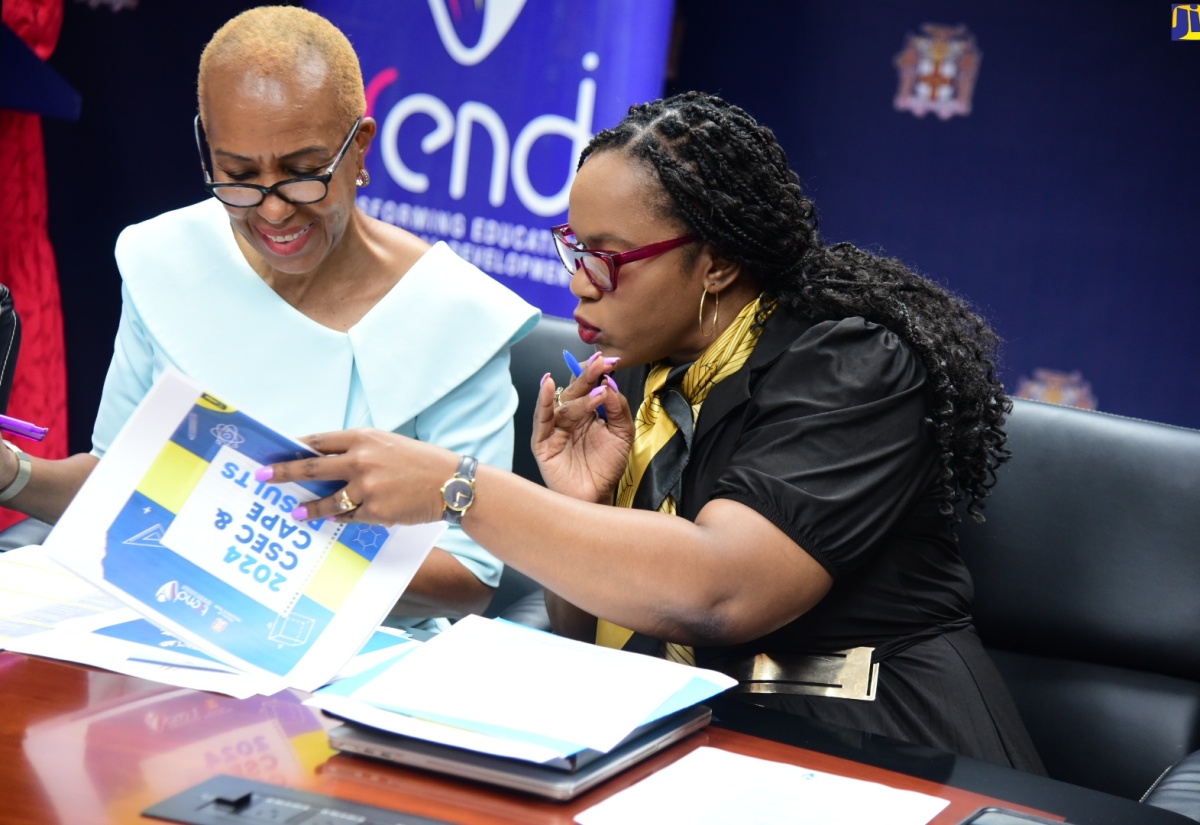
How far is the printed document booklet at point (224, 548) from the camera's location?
122 centimetres

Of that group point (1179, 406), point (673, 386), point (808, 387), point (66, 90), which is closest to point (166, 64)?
point (66, 90)

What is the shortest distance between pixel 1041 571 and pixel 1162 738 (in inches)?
11.2

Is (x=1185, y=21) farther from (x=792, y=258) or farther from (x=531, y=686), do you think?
(x=531, y=686)

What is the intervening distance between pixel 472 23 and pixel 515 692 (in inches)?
93.2

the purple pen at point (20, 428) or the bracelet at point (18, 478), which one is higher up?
the purple pen at point (20, 428)

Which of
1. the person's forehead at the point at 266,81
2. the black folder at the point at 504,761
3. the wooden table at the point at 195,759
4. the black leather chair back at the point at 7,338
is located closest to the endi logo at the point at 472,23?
the person's forehead at the point at 266,81

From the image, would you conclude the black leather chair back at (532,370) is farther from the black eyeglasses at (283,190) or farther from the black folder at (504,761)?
→ the black folder at (504,761)

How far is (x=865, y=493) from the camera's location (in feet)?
5.03

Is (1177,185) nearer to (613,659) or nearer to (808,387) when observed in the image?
(808,387)

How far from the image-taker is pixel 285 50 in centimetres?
Result: 171

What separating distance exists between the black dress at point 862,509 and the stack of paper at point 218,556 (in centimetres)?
46

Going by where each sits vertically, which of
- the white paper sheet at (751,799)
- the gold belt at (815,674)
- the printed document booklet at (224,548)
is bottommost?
the gold belt at (815,674)

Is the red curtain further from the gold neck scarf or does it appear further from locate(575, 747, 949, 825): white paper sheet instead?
locate(575, 747, 949, 825): white paper sheet

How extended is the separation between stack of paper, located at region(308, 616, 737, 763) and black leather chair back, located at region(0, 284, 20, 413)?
2.41 feet
